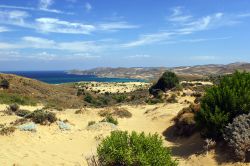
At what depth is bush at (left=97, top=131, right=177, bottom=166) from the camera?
10.7 meters

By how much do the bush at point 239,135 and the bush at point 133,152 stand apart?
10.8 ft

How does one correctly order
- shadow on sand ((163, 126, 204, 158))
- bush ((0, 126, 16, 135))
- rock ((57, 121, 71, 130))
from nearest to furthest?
shadow on sand ((163, 126, 204, 158))
bush ((0, 126, 16, 135))
rock ((57, 121, 71, 130))

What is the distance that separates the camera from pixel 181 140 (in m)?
19.6

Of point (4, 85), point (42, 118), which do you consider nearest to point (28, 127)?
point (42, 118)

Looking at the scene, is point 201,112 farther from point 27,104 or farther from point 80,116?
A: point 27,104

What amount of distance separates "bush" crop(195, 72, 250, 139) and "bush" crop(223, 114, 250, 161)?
0.66m

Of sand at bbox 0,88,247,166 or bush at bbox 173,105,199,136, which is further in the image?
bush at bbox 173,105,199,136

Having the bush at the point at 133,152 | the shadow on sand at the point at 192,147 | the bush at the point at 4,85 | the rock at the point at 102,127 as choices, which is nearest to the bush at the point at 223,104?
the shadow on sand at the point at 192,147

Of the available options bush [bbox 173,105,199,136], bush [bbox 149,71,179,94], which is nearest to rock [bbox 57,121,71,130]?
bush [bbox 173,105,199,136]

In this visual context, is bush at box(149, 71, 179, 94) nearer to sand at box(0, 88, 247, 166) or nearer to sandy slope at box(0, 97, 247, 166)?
sand at box(0, 88, 247, 166)

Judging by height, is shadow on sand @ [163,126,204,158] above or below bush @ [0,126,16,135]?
below

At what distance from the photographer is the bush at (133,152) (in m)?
10.7

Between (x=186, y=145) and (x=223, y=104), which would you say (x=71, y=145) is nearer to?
(x=186, y=145)

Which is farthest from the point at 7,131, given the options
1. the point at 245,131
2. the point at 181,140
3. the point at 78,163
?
the point at 245,131
